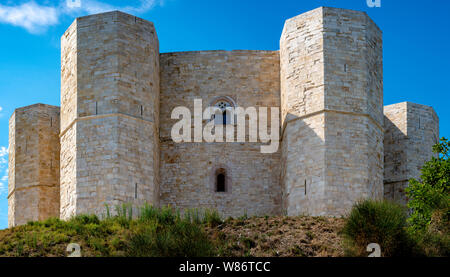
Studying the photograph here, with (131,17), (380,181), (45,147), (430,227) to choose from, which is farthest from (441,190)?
(45,147)

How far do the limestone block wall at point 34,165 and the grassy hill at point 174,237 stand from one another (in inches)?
246

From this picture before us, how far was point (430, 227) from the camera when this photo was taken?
62.2 ft

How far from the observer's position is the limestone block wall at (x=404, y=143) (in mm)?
27359

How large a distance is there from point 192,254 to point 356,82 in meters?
8.99

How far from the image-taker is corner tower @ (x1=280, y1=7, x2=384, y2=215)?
22344mm

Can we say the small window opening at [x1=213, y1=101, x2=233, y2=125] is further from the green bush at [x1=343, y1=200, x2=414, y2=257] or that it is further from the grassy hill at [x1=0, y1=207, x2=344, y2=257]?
the green bush at [x1=343, y1=200, x2=414, y2=257]

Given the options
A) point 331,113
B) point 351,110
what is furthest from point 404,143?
point 331,113

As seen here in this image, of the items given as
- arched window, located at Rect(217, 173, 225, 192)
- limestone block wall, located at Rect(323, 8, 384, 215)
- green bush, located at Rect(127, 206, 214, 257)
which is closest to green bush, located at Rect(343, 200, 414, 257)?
green bush, located at Rect(127, 206, 214, 257)

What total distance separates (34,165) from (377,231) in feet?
45.1

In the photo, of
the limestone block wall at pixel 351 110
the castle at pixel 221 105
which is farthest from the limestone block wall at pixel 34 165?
the limestone block wall at pixel 351 110

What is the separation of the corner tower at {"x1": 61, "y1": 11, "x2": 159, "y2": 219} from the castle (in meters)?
0.03

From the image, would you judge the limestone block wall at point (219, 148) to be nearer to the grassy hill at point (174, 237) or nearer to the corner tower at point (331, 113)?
the corner tower at point (331, 113)
